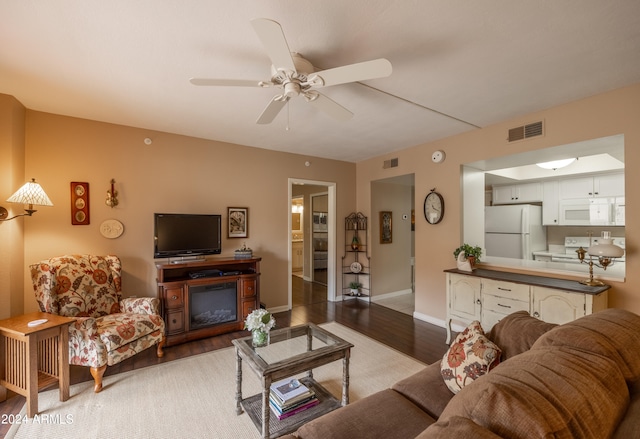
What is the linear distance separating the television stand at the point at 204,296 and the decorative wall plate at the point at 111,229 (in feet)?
2.00

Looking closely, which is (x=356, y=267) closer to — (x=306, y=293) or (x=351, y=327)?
(x=306, y=293)

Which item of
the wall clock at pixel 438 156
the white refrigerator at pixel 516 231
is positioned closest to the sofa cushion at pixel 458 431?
the wall clock at pixel 438 156

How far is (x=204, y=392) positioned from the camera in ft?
7.55

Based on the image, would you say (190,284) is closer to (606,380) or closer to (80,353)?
(80,353)

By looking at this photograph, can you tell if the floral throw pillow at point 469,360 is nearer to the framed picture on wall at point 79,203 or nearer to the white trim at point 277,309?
the white trim at point 277,309

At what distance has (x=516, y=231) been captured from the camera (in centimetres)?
496

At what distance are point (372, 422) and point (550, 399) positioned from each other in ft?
2.85

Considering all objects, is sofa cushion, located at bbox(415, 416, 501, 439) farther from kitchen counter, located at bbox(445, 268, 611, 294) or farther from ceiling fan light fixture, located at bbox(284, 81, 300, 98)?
kitchen counter, located at bbox(445, 268, 611, 294)

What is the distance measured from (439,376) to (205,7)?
2.58 m

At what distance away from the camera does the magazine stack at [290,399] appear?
1875mm

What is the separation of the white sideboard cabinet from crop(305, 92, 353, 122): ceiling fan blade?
7.66ft

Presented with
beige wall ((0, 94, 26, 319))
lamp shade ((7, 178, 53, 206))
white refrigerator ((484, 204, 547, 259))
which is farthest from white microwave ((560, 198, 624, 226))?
beige wall ((0, 94, 26, 319))

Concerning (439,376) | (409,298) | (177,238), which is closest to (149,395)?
(177,238)

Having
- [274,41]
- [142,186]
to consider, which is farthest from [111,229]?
[274,41]
